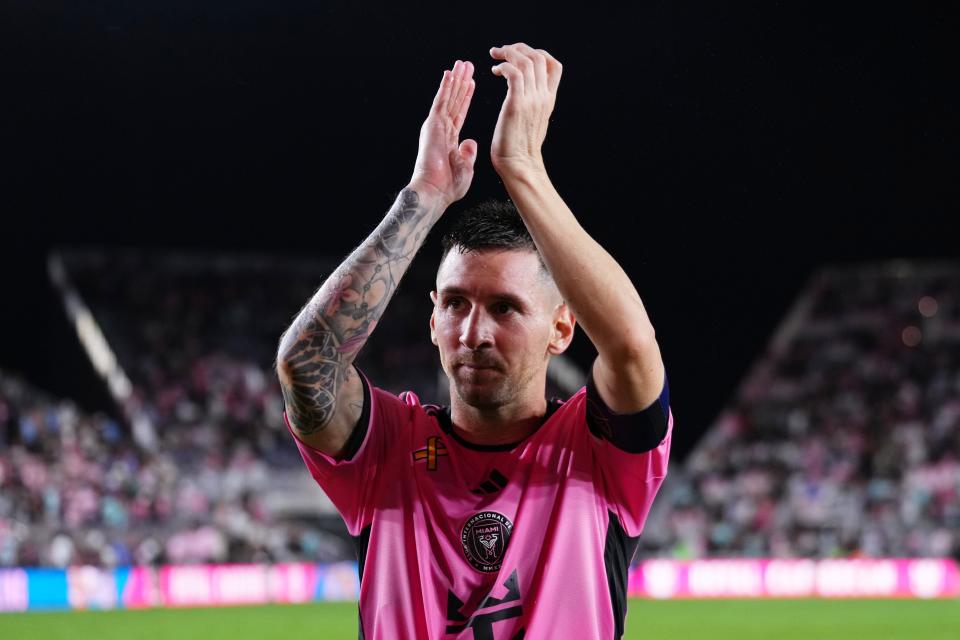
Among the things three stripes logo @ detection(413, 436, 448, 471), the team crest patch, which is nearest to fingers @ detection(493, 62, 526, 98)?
three stripes logo @ detection(413, 436, 448, 471)

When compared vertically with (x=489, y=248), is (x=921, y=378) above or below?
above

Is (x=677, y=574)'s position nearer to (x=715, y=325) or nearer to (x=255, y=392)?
(x=715, y=325)

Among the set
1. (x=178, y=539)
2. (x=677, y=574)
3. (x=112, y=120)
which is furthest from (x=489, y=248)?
(x=677, y=574)

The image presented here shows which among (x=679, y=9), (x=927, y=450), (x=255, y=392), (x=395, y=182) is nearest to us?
(x=679, y=9)

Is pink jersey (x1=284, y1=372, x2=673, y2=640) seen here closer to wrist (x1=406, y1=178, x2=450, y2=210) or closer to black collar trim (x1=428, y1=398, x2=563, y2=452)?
black collar trim (x1=428, y1=398, x2=563, y2=452)

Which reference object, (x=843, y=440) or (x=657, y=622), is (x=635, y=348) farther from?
(x=843, y=440)

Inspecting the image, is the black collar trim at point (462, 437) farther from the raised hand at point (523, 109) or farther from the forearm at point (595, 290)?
the raised hand at point (523, 109)

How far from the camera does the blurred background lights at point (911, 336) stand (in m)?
30.4

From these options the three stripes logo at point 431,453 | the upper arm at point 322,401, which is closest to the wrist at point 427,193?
the upper arm at point 322,401

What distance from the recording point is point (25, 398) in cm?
2423

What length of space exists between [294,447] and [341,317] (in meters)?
22.7

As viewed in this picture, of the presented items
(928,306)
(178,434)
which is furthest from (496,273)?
(928,306)

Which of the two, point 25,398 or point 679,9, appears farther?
point 25,398

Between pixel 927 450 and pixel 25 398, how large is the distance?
19.2m
